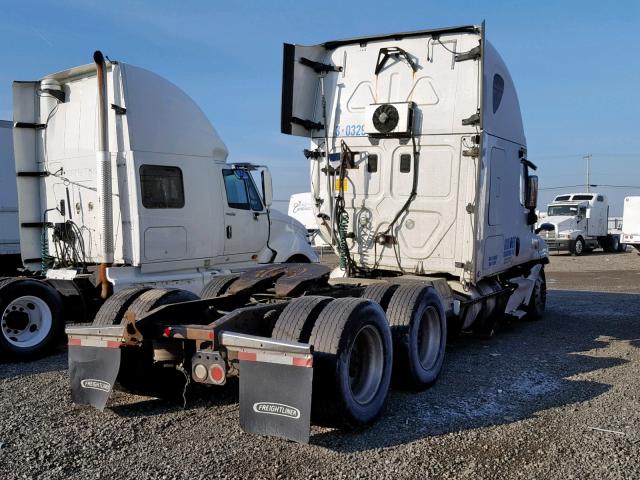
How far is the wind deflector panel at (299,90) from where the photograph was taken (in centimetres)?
767

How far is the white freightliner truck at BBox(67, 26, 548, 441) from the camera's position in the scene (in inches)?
191

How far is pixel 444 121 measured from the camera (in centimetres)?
733

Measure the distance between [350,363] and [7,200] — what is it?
8.93 metres

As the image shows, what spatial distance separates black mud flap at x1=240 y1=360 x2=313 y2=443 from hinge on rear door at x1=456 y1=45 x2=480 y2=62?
183 inches

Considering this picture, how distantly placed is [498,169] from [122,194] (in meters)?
4.98

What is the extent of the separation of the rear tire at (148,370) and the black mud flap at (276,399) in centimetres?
108

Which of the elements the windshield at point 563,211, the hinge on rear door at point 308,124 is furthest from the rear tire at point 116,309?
the windshield at point 563,211

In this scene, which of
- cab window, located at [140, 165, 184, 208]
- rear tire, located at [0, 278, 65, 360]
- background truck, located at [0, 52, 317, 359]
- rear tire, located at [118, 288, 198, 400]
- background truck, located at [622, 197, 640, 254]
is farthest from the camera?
background truck, located at [622, 197, 640, 254]

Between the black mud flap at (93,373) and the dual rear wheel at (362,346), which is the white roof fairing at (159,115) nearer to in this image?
the black mud flap at (93,373)

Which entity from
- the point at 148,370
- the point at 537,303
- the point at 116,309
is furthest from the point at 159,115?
the point at 537,303

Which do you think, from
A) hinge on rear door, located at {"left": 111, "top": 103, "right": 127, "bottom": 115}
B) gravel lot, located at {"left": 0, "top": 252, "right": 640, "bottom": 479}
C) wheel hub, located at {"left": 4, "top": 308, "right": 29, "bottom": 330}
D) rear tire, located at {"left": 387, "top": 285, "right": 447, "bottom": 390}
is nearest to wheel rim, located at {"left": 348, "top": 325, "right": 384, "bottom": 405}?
gravel lot, located at {"left": 0, "top": 252, "right": 640, "bottom": 479}

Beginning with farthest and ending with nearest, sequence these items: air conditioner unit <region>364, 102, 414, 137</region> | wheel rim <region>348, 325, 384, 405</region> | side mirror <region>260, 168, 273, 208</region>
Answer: side mirror <region>260, 168, 273, 208</region>, air conditioner unit <region>364, 102, 414, 137</region>, wheel rim <region>348, 325, 384, 405</region>

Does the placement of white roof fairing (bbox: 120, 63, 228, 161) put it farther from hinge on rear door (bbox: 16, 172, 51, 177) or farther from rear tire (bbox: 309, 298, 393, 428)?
rear tire (bbox: 309, 298, 393, 428)

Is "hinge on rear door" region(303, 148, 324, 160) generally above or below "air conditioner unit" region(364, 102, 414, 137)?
below
